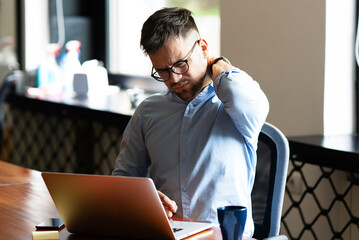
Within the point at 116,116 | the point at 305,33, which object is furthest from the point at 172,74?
the point at 116,116

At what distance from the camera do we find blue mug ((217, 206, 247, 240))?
1.18 meters

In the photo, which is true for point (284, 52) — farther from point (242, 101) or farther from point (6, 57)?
point (6, 57)

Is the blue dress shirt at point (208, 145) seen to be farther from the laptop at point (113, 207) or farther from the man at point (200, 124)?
the laptop at point (113, 207)

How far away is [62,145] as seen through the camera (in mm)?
4086

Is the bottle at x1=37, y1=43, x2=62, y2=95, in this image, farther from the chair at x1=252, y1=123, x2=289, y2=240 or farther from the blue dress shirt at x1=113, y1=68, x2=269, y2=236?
the chair at x1=252, y1=123, x2=289, y2=240

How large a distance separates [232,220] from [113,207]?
27 cm

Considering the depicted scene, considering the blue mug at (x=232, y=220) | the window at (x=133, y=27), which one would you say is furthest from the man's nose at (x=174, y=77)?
the window at (x=133, y=27)

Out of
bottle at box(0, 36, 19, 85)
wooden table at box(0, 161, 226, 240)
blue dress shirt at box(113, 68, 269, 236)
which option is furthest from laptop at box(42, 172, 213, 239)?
bottle at box(0, 36, 19, 85)

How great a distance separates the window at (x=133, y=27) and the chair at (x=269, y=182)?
1603mm

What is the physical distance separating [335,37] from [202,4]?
3.57 feet

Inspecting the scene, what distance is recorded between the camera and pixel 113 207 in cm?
131

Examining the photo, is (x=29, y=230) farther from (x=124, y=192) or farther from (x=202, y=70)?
(x=202, y=70)

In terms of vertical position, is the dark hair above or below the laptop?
above

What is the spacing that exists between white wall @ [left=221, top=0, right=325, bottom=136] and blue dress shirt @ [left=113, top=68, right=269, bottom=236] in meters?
0.74
